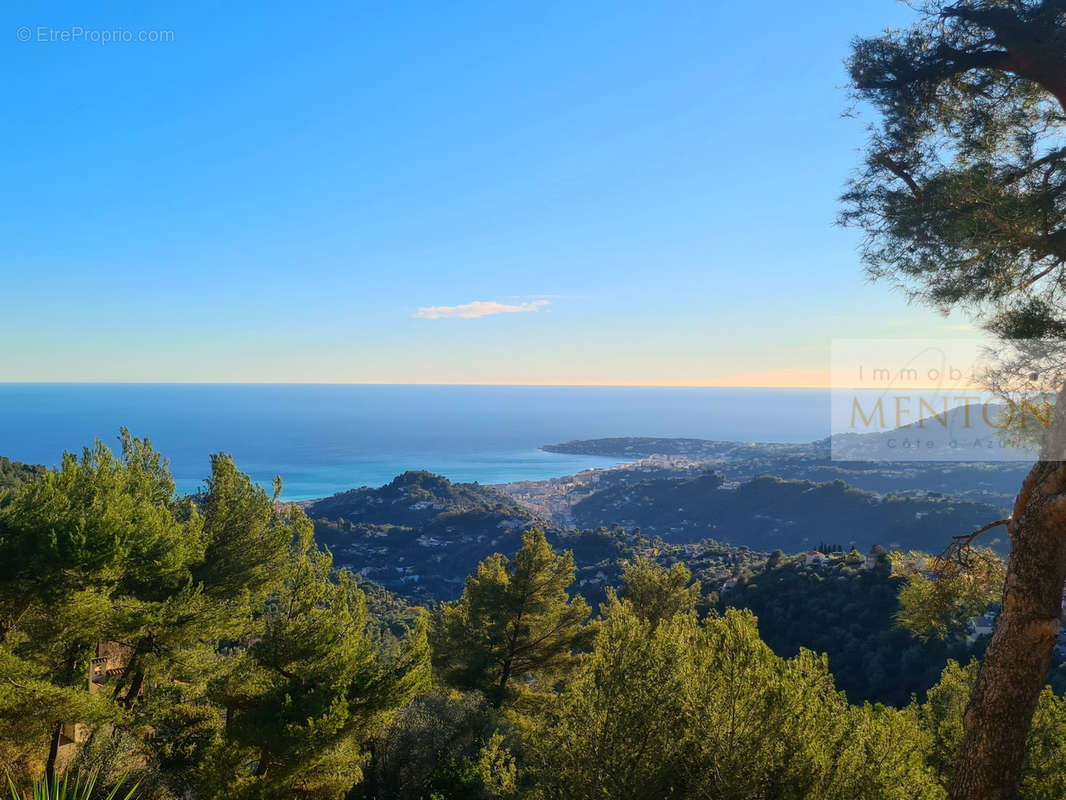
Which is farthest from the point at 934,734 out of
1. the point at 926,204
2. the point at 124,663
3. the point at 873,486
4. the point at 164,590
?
the point at 873,486

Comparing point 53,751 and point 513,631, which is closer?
point 53,751

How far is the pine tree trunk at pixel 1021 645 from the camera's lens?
295cm

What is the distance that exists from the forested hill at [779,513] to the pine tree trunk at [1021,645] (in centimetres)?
4698

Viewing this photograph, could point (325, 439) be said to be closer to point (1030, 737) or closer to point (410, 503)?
point (410, 503)

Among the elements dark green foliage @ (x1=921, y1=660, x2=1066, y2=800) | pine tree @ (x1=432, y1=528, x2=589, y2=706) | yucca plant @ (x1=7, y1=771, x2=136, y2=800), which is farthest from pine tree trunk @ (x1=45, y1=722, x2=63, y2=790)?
dark green foliage @ (x1=921, y1=660, x2=1066, y2=800)

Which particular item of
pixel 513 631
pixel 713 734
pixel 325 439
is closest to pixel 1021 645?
pixel 713 734

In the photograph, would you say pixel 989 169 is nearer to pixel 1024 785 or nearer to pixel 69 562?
pixel 1024 785

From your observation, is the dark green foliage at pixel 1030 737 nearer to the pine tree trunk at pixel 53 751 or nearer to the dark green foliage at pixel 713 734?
the dark green foliage at pixel 713 734

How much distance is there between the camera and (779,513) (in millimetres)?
63688

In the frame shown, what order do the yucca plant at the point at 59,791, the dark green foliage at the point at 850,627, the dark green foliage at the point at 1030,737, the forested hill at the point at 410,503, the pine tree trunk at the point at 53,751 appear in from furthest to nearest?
the forested hill at the point at 410,503 < the dark green foliage at the point at 850,627 < the pine tree trunk at the point at 53,751 < the dark green foliage at the point at 1030,737 < the yucca plant at the point at 59,791

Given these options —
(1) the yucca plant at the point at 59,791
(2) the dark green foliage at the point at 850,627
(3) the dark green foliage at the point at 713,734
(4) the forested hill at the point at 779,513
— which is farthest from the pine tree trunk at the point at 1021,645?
(4) the forested hill at the point at 779,513

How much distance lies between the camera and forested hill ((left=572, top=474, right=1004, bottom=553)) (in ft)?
150

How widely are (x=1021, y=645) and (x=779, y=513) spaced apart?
219ft

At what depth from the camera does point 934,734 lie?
6.07m
